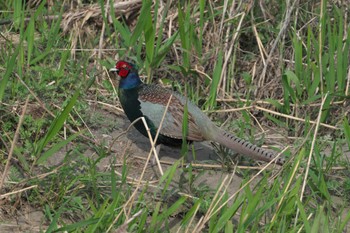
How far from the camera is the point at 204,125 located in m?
5.87

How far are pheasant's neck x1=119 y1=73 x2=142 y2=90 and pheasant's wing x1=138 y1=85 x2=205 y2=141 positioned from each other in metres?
0.12

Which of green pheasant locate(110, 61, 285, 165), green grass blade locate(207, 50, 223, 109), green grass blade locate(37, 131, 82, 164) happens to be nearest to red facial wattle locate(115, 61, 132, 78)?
green pheasant locate(110, 61, 285, 165)

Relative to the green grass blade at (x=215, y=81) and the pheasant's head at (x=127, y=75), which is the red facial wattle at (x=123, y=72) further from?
the green grass blade at (x=215, y=81)

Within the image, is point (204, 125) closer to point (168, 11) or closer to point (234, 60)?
point (234, 60)

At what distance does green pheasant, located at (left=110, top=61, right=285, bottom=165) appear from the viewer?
5.79 m

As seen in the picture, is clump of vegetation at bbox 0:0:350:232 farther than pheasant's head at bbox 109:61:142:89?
No

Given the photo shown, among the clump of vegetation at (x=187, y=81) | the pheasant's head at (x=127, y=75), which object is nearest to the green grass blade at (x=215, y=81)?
the clump of vegetation at (x=187, y=81)

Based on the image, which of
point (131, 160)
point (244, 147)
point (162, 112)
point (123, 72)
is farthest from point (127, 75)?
point (244, 147)

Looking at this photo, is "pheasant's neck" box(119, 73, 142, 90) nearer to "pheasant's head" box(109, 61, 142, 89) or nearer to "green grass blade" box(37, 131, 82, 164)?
"pheasant's head" box(109, 61, 142, 89)

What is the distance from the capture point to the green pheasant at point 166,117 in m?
5.79

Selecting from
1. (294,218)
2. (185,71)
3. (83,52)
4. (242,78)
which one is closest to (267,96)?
(242,78)

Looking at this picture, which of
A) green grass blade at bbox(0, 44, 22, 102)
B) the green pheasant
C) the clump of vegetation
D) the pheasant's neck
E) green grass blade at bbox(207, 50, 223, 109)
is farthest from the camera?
green grass blade at bbox(207, 50, 223, 109)

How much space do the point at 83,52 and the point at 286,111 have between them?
162 cm

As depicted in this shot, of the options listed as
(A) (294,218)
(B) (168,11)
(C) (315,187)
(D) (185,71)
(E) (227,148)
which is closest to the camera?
(A) (294,218)
